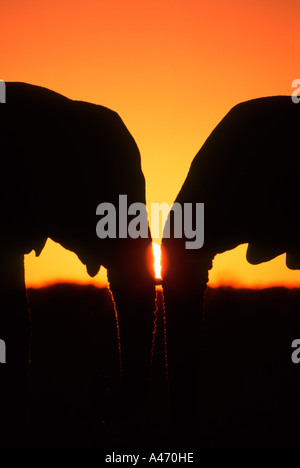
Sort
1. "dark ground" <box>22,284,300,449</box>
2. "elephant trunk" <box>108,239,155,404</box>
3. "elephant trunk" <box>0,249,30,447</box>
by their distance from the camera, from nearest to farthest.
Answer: "elephant trunk" <box>108,239,155,404</box> → "elephant trunk" <box>0,249,30,447</box> → "dark ground" <box>22,284,300,449</box>

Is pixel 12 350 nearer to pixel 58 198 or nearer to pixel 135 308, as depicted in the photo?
pixel 135 308

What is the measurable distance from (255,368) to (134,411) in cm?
237

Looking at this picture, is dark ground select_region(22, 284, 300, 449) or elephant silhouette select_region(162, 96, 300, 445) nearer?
elephant silhouette select_region(162, 96, 300, 445)

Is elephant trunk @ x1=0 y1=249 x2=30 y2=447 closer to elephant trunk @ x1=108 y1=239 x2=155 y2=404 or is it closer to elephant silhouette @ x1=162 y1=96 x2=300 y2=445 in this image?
elephant trunk @ x1=108 y1=239 x2=155 y2=404

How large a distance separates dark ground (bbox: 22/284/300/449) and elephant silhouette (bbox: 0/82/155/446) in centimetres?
42

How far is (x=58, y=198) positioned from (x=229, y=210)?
0.88 m

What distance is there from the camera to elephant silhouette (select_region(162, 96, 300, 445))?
329 centimetres

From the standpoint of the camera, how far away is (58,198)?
11.6 feet

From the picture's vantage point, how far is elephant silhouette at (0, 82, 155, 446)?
11.0 feet

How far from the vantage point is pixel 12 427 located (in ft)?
11.3

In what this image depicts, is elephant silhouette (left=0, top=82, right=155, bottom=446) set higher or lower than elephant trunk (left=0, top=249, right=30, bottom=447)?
higher

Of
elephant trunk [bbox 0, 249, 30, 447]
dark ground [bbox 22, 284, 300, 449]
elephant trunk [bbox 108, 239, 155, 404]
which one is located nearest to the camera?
elephant trunk [bbox 108, 239, 155, 404]

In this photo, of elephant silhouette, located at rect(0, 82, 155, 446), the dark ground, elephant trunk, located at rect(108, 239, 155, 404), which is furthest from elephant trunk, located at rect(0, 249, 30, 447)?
elephant trunk, located at rect(108, 239, 155, 404)

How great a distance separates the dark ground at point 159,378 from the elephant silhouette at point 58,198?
42 cm
